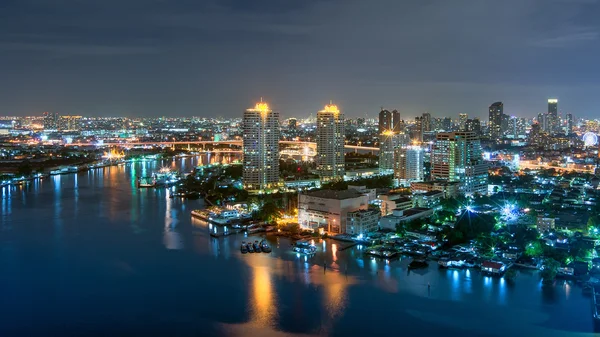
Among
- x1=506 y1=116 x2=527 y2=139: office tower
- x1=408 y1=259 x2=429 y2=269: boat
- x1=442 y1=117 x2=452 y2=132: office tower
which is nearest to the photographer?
x1=408 y1=259 x2=429 y2=269: boat

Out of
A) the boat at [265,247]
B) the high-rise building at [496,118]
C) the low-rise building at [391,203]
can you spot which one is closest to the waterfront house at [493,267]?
the boat at [265,247]

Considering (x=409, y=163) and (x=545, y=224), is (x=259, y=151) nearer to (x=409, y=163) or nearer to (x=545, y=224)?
(x=409, y=163)

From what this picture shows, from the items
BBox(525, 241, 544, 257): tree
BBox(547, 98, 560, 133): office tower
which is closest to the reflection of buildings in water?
BBox(525, 241, 544, 257): tree

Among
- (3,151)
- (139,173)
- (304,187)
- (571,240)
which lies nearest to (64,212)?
(304,187)

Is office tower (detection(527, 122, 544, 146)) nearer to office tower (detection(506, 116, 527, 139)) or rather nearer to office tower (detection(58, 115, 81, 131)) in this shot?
office tower (detection(506, 116, 527, 139))

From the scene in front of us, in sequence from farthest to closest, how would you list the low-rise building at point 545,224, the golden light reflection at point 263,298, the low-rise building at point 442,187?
1. the low-rise building at point 442,187
2. the low-rise building at point 545,224
3. the golden light reflection at point 263,298

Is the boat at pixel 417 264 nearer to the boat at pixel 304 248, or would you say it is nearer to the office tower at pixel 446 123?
the boat at pixel 304 248

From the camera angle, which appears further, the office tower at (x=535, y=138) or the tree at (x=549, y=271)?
the office tower at (x=535, y=138)
